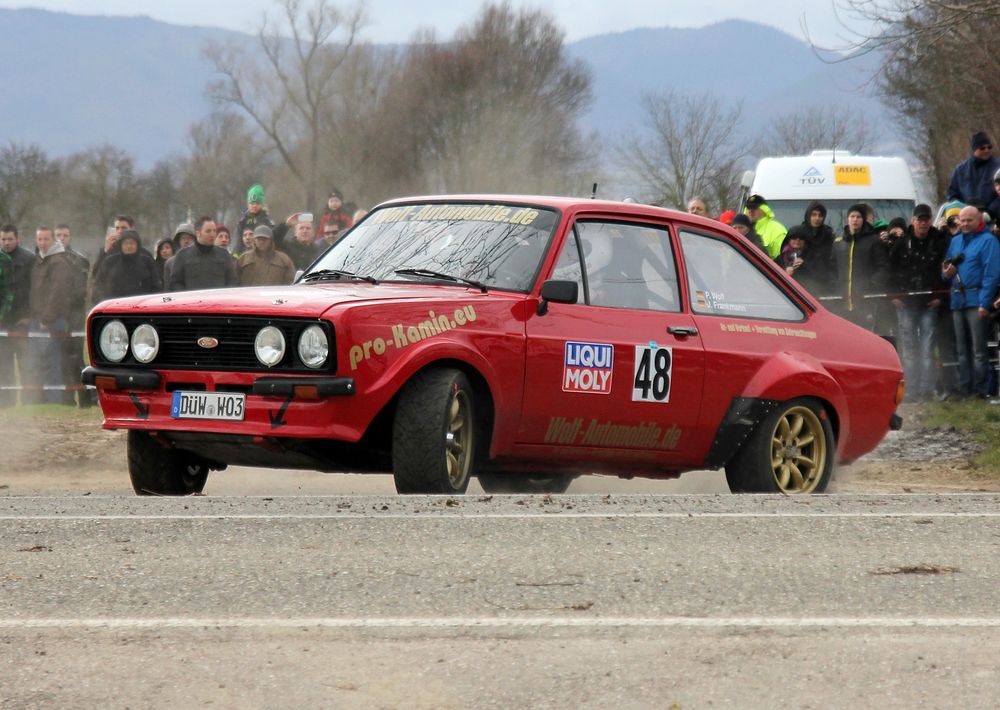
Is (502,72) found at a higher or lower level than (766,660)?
higher

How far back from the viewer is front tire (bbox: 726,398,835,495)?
360 inches

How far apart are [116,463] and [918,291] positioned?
26.4ft

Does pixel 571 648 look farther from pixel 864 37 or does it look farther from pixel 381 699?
pixel 864 37

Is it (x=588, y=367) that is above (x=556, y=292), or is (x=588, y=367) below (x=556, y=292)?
below

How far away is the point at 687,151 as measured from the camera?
4906 cm

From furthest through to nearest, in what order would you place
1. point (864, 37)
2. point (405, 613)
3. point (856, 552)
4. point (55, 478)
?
point (864, 37), point (55, 478), point (856, 552), point (405, 613)

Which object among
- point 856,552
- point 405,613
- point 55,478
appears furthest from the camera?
point 55,478

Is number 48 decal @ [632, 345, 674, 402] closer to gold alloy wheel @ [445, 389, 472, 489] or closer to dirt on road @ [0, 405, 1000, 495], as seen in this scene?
gold alloy wheel @ [445, 389, 472, 489]

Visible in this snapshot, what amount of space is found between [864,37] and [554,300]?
1037 centimetres

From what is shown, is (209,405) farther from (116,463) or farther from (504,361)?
(116,463)

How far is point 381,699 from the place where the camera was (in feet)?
13.2

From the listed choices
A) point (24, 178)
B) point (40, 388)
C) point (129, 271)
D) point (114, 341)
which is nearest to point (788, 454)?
point (114, 341)

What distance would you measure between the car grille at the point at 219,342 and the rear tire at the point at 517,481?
270 centimetres

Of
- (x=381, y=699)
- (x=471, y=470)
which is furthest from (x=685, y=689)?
(x=471, y=470)
